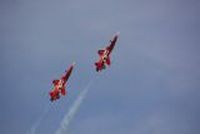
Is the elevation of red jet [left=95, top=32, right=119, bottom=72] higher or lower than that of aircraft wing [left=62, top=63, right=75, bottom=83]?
higher

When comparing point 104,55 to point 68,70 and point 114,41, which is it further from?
point 68,70

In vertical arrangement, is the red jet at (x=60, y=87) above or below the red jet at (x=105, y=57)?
below

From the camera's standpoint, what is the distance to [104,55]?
10794 centimetres

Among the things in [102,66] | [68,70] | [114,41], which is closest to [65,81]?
[68,70]

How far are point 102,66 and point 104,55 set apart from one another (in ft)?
12.9

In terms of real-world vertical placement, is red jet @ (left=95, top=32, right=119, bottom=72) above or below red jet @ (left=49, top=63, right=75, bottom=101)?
above

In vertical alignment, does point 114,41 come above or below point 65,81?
above

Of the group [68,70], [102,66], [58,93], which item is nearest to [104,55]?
[102,66]

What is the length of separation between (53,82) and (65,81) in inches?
180

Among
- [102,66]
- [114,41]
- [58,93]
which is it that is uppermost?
[114,41]

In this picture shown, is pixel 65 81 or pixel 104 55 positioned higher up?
pixel 104 55

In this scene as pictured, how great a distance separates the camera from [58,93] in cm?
10506

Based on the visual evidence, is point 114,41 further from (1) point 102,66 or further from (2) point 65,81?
(2) point 65,81

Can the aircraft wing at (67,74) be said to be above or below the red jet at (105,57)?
below
